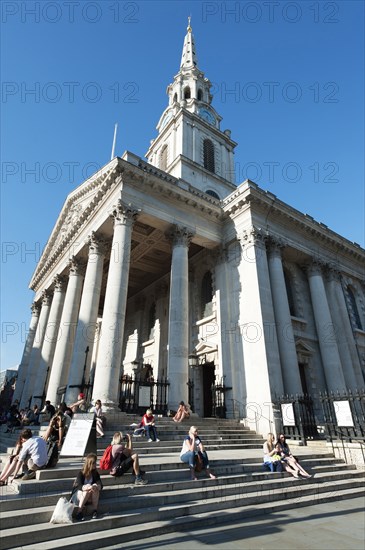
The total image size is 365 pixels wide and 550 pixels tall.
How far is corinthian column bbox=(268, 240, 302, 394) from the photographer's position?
15586 mm

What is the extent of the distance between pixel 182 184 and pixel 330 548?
17.6 m

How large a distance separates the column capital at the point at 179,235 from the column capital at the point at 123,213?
267 centimetres

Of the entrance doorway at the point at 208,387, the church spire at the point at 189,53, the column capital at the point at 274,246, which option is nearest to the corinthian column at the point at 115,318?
the entrance doorway at the point at 208,387

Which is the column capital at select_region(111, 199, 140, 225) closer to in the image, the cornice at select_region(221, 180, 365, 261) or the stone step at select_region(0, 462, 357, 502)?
the cornice at select_region(221, 180, 365, 261)

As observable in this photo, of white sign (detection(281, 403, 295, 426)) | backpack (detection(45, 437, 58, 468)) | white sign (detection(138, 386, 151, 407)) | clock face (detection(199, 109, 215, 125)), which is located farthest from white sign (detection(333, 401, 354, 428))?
clock face (detection(199, 109, 215, 125))

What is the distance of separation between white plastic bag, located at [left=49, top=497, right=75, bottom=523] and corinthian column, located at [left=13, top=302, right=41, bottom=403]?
23226 mm

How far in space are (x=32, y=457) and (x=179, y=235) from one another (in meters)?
13.1

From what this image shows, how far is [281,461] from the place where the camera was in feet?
27.5

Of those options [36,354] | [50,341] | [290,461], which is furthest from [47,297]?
[290,461]

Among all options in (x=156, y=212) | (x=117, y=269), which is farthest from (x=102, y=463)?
(x=156, y=212)

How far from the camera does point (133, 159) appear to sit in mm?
16734

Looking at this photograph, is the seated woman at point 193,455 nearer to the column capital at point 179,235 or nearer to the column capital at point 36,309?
the column capital at point 179,235

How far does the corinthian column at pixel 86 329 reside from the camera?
Result: 15.1m

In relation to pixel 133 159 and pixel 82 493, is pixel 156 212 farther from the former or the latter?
pixel 82 493
